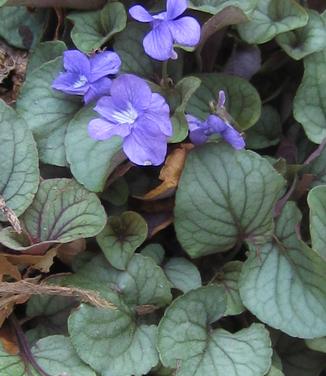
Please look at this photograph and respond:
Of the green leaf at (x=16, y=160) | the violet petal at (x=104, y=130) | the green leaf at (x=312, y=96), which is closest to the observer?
the violet petal at (x=104, y=130)

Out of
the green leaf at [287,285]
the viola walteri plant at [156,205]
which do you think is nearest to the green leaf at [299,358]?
the viola walteri plant at [156,205]

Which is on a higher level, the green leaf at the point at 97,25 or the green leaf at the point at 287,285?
the green leaf at the point at 97,25

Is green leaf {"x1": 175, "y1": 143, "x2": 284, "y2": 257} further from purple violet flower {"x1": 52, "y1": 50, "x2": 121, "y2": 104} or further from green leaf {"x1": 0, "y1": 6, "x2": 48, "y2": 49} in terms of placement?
green leaf {"x1": 0, "y1": 6, "x2": 48, "y2": 49}

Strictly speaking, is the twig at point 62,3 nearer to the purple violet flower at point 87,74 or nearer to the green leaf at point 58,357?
the purple violet flower at point 87,74

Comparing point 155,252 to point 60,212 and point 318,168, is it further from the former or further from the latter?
point 318,168

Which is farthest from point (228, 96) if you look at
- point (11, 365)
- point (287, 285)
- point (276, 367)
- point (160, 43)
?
point (11, 365)

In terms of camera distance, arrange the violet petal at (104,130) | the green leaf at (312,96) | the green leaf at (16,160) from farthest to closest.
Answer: the green leaf at (312,96), the green leaf at (16,160), the violet petal at (104,130)

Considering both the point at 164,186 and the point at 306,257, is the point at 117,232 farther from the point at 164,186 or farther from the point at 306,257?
the point at 306,257
